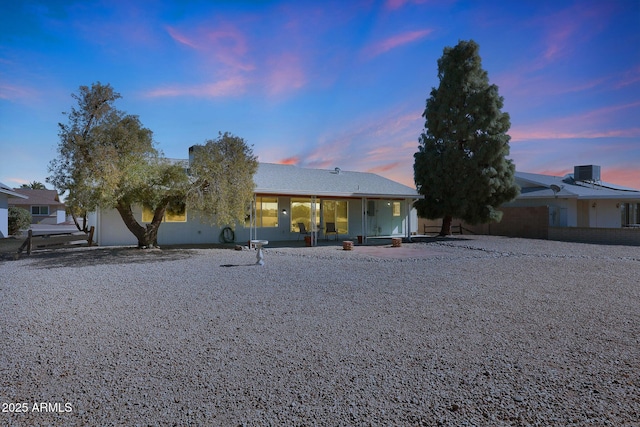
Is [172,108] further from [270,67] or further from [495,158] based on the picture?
[495,158]

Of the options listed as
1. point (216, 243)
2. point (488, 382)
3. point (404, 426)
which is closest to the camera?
point (404, 426)

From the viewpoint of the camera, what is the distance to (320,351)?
362 centimetres

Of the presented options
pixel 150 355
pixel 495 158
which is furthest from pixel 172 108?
pixel 495 158

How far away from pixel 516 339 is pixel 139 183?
11.0 metres

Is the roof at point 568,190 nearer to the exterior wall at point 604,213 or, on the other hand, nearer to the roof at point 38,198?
the exterior wall at point 604,213

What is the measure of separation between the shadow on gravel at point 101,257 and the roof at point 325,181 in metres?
5.86

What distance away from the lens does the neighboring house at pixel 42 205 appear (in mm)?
36625

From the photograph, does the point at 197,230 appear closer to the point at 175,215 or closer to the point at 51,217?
the point at 175,215

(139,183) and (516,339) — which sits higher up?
(139,183)

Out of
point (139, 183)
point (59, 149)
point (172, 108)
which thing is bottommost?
point (139, 183)

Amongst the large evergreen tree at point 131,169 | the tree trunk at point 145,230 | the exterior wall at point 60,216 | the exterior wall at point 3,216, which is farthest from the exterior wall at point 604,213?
the exterior wall at point 60,216

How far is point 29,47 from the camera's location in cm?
1030

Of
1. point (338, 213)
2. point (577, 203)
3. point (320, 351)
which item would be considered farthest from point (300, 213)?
point (577, 203)

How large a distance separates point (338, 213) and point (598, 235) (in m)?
12.8
